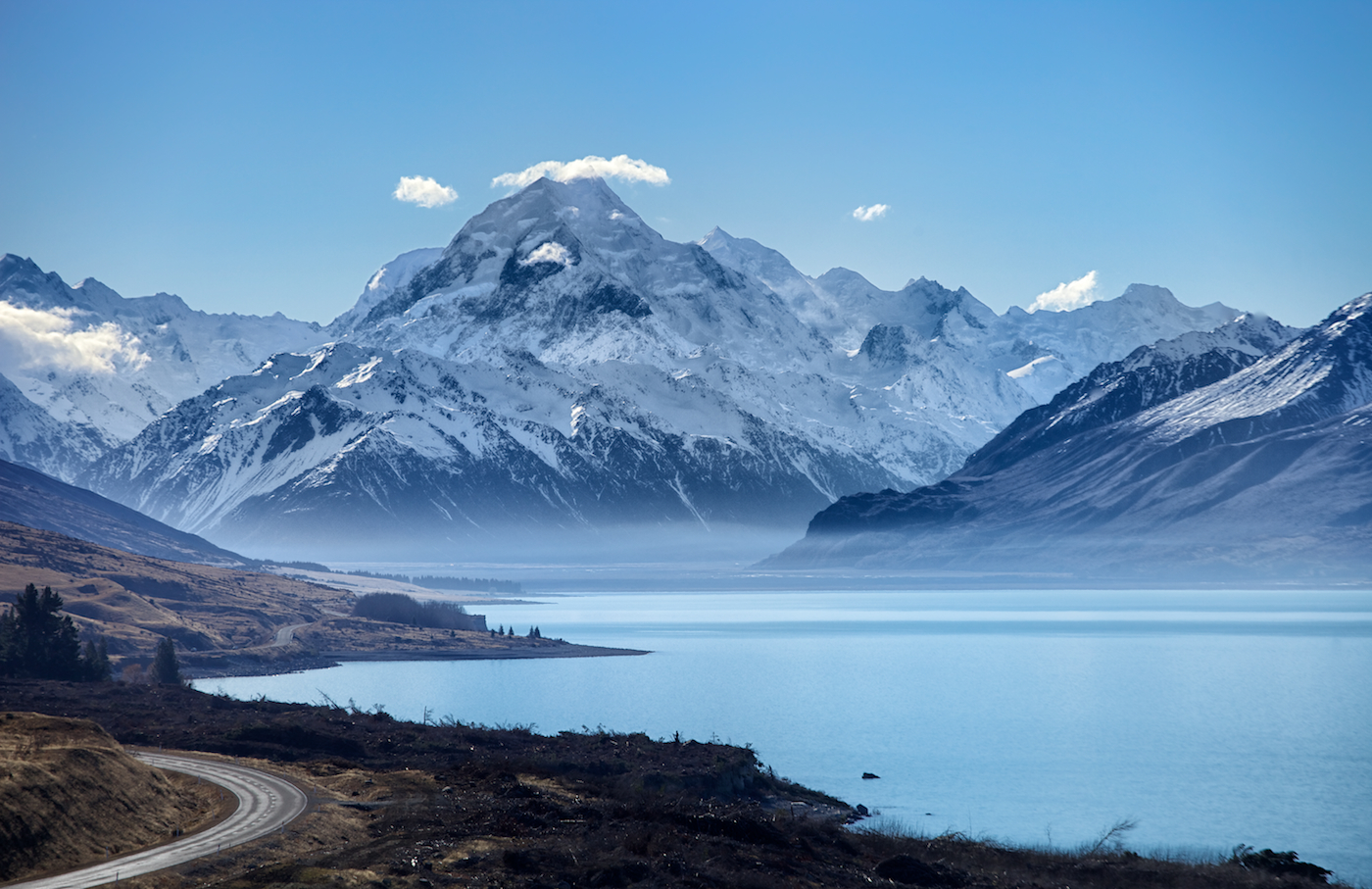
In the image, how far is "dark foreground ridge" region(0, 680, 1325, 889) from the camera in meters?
49.7

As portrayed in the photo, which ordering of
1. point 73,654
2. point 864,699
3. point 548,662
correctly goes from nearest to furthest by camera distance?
point 73,654, point 864,699, point 548,662

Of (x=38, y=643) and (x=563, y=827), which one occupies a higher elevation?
(x=38, y=643)

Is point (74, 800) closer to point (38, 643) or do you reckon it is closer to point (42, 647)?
point (42, 647)

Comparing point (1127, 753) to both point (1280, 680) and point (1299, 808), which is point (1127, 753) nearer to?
point (1299, 808)

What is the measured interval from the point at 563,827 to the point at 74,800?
21075 millimetres

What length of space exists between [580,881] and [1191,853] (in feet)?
130

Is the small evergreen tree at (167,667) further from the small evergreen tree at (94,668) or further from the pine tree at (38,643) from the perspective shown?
the pine tree at (38,643)

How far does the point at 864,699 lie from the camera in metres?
144

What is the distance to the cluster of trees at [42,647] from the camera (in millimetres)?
121188

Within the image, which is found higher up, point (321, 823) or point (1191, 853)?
point (321, 823)

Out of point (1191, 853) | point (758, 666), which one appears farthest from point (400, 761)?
point (758, 666)

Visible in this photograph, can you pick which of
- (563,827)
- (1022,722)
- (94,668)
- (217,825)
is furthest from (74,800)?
(1022,722)

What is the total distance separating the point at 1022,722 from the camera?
127 meters

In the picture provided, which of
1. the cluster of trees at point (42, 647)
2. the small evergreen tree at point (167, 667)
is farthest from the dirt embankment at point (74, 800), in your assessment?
the small evergreen tree at point (167, 667)
